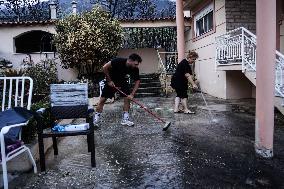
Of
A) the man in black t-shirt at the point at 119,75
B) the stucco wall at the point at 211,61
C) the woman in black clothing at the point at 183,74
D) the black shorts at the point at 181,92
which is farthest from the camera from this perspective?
the stucco wall at the point at 211,61

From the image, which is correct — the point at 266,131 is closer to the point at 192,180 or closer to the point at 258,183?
the point at 258,183

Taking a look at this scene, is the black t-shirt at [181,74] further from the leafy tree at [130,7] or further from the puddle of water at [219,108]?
the leafy tree at [130,7]

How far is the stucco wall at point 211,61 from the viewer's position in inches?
477

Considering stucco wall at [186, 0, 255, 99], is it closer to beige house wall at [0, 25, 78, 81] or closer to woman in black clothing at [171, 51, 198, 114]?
woman in black clothing at [171, 51, 198, 114]

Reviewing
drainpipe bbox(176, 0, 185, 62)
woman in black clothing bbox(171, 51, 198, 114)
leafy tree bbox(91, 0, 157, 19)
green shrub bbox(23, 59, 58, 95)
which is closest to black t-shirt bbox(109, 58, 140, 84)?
woman in black clothing bbox(171, 51, 198, 114)

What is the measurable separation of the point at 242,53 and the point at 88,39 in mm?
7245

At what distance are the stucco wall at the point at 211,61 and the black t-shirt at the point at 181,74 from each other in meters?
3.64

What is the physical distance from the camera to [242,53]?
9.41 metres

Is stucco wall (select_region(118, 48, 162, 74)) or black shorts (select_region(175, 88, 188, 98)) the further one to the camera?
stucco wall (select_region(118, 48, 162, 74))

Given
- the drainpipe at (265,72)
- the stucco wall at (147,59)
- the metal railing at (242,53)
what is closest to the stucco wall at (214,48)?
the metal railing at (242,53)

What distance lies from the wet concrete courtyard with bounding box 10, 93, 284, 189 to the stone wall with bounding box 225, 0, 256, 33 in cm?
488

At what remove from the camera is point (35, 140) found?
527 cm

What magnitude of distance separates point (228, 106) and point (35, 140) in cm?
671

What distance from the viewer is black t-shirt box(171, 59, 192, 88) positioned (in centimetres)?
870
